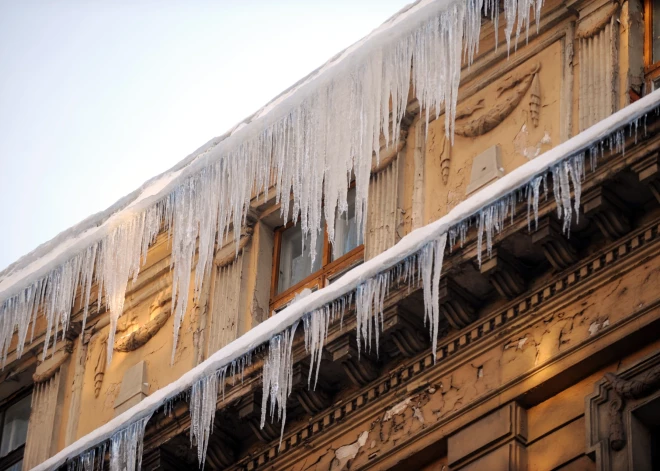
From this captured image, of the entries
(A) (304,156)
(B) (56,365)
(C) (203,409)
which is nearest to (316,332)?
(C) (203,409)

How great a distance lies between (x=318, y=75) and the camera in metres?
18.9

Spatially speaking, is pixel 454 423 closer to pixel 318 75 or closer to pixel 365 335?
pixel 365 335

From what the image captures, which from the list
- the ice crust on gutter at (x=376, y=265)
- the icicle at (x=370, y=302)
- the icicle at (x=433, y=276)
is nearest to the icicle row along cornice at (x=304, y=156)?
the ice crust on gutter at (x=376, y=265)

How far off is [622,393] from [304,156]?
16.7 feet

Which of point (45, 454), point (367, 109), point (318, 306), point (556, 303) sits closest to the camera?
point (556, 303)

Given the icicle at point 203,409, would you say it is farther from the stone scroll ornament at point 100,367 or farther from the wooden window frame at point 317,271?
the stone scroll ornament at point 100,367

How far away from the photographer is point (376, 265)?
16.2 metres

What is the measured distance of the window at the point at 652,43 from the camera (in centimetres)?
1617

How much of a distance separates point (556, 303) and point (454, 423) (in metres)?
1.20

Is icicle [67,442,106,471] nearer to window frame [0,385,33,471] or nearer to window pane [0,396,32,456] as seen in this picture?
window frame [0,385,33,471]

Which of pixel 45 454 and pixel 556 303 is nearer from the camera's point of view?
pixel 556 303

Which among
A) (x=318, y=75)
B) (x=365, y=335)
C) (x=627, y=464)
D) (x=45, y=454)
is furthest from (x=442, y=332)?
(x=45, y=454)

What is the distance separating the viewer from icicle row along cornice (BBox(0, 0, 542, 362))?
→ 1772cm

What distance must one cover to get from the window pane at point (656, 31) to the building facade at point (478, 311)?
2cm
